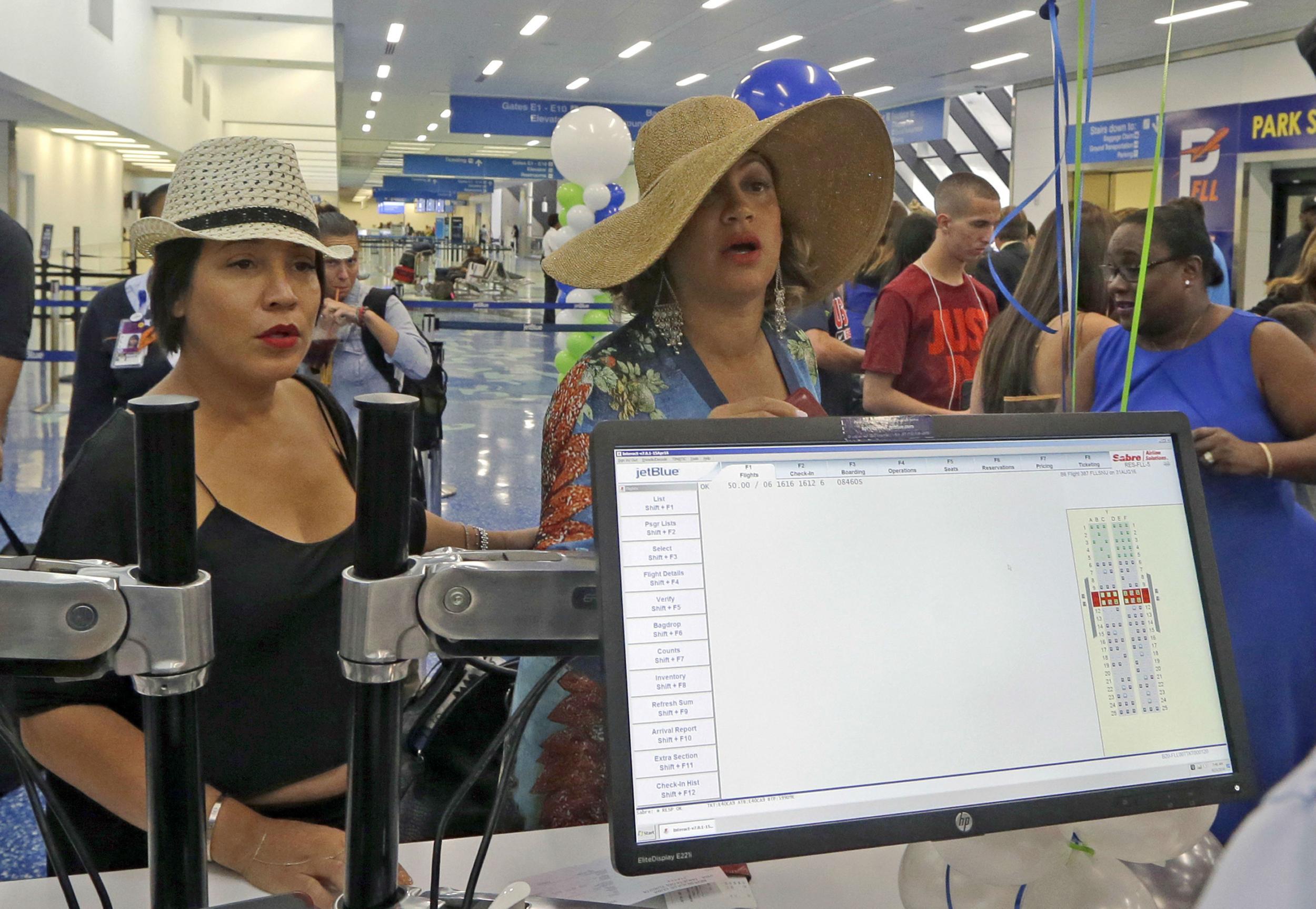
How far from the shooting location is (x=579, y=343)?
19.7 ft

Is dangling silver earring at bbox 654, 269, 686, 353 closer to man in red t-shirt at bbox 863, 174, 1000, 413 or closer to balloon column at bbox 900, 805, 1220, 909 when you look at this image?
balloon column at bbox 900, 805, 1220, 909

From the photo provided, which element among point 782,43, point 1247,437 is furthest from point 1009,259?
point 782,43

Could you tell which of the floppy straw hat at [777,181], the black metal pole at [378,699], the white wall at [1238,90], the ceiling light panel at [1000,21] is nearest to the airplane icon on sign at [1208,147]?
the white wall at [1238,90]

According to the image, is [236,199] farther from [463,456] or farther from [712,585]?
[463,456]

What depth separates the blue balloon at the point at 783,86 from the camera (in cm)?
349

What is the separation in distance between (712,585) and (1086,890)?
1.48ft

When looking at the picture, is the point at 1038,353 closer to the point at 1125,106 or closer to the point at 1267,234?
the point at 1267,234

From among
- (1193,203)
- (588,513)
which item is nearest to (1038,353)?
(1193,203)

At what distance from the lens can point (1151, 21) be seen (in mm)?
10492

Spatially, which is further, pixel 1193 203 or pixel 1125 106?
pixel 1125 106

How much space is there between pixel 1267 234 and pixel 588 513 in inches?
462

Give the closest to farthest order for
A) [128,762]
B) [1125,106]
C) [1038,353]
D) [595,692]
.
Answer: [128,762] → [595,692] → [1038,353] → [1125,106]

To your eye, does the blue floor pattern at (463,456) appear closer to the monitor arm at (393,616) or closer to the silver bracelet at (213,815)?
the silver bracelet at (213,815)

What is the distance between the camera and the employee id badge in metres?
2.90
